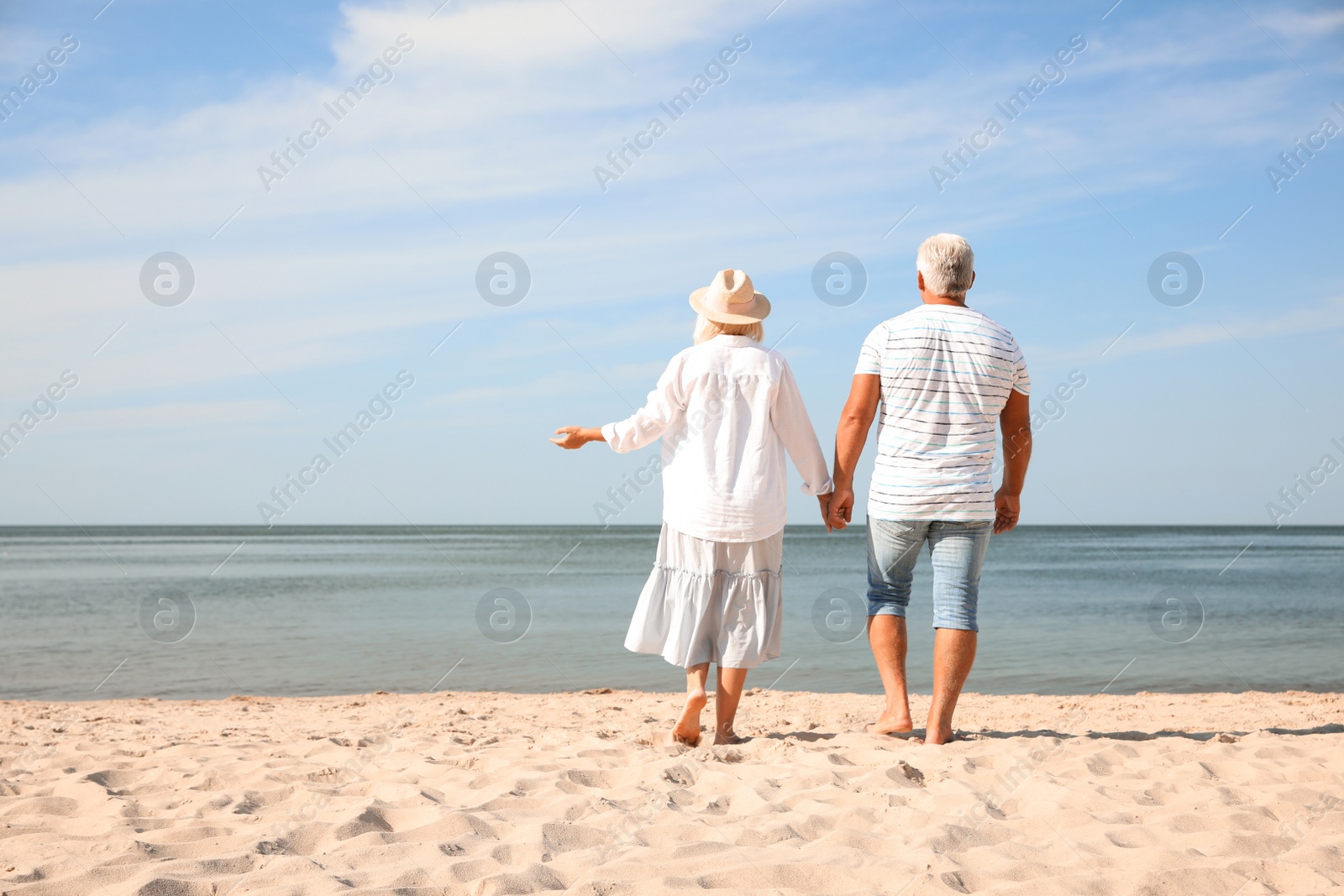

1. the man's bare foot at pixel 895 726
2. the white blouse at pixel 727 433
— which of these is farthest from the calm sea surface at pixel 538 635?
the white blouse at pixel 727 433

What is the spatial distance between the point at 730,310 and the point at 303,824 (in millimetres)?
2428

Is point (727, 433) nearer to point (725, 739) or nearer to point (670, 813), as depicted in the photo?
point (725, 739)

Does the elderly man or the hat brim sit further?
the hat brim

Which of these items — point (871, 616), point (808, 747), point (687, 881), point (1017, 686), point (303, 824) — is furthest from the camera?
point (1017, 686)

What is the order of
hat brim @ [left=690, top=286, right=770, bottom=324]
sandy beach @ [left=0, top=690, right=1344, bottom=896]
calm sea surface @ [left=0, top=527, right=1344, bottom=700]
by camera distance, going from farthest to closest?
calm sea surface @ [left=0, top=527, right=1344, bottom=700] < hat brim @ [left=690, top=286, right=770, bottom=324] < sandy beach @ [left=0, top=690, right=1344, bottom=896]

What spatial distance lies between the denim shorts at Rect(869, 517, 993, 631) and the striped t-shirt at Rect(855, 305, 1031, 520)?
0.06m

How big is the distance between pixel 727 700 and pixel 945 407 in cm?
149

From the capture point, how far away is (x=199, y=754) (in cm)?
358

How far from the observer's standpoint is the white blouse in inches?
144

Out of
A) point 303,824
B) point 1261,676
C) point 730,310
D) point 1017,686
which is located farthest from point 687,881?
point 1261,676

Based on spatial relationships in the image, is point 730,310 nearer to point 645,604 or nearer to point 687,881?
point 645,604

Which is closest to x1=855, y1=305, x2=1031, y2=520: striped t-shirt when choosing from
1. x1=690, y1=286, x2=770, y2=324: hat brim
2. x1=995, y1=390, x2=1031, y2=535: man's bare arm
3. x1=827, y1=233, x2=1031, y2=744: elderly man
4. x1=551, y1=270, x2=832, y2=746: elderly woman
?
x1=827, y1=233, x2=1031, y2=744: elderly man

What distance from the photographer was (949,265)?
3.65 meters

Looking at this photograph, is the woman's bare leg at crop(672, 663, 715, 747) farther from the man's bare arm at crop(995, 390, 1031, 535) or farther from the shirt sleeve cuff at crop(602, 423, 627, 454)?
the man's bare arm at crop(995, 390, 1031, 535)
